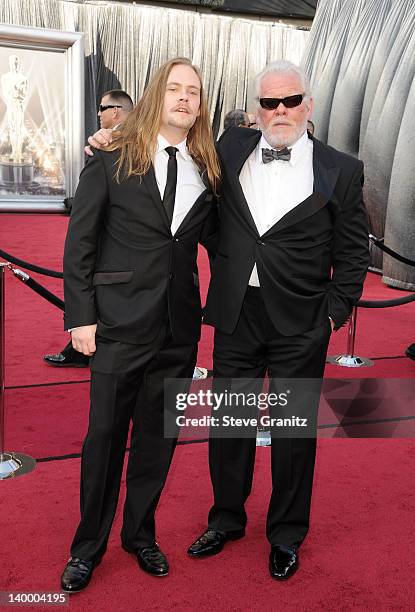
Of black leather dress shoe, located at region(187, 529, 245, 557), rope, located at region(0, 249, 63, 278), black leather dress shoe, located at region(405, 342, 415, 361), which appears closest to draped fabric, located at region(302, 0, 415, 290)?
black leather dress shoe, located at region(405, 342, 415, 361)

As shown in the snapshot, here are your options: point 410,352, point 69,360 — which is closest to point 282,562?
point 69,360

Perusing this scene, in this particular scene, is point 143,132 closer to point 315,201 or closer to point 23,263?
point 315,201

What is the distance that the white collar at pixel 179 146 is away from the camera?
2379 mm

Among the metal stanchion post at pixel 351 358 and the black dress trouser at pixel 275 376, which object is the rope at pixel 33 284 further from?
the metal stanchion post at pixel 351 358

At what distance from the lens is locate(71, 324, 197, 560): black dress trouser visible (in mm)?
2371

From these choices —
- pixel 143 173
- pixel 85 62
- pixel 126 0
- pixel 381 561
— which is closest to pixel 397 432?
pixel 381 561

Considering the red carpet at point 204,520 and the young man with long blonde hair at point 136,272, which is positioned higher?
the young man with long blonde hair at point 136,272

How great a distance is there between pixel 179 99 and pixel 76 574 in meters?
1.60

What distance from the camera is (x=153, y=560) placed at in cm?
251

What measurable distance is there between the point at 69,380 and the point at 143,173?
8.69 feet

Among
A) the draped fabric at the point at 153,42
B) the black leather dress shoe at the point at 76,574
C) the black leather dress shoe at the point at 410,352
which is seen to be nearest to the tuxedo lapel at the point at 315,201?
the black leather dress shoe at the point at 76,574

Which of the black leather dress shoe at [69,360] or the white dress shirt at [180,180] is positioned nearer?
the white dress shirt at [180,180]

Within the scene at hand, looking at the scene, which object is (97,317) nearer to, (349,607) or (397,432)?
Result: (349,607)

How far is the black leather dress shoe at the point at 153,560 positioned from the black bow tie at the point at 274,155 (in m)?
1.43
